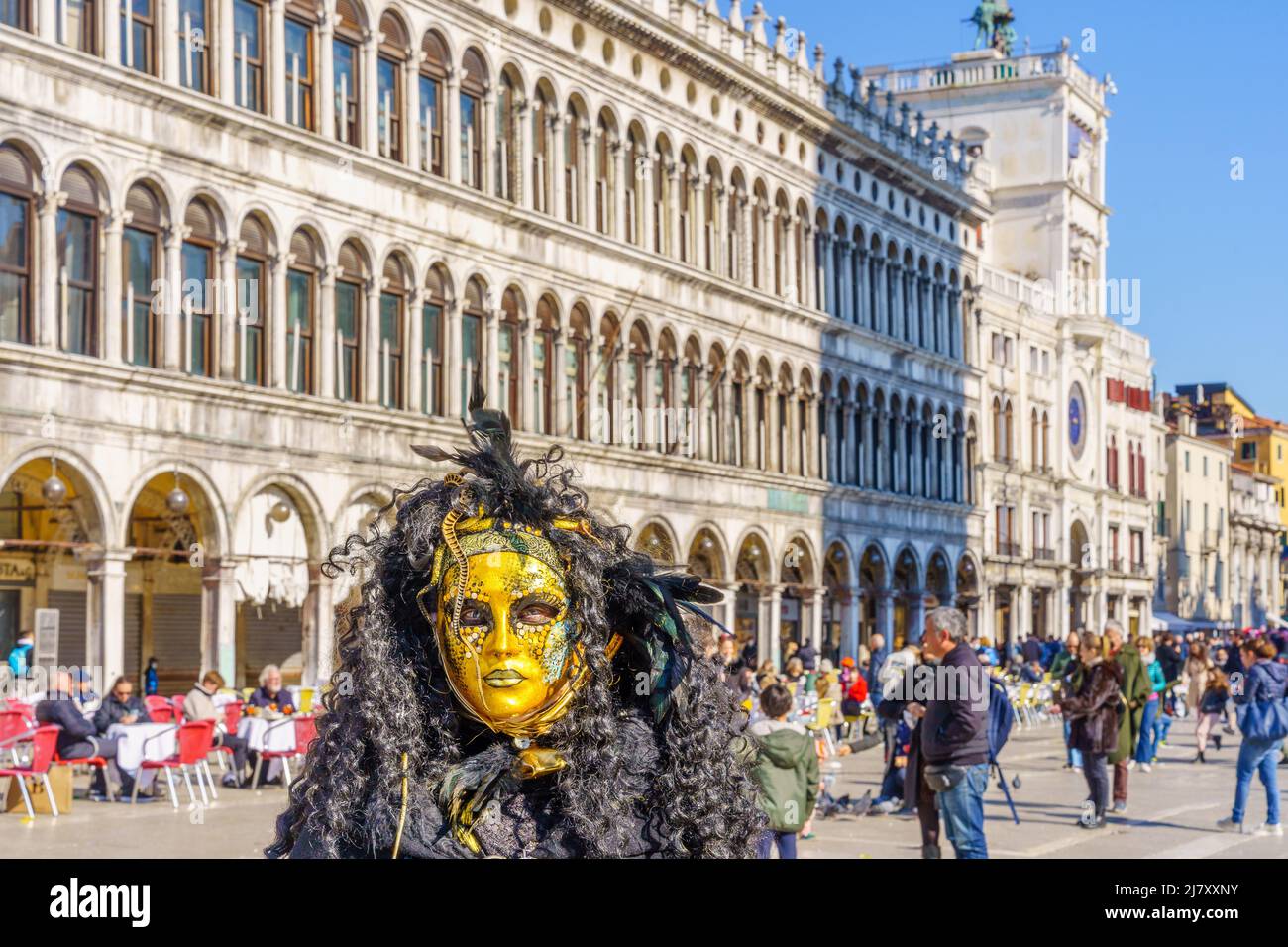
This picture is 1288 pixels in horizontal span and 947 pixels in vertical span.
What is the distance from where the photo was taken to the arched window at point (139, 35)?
24.8m

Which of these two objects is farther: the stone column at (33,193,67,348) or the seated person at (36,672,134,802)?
the stone column at (33,193,67,348)

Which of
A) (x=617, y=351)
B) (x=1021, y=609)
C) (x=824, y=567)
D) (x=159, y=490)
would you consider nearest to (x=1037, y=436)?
(x=1021, y=609)

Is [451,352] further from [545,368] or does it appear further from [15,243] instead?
[15,243]

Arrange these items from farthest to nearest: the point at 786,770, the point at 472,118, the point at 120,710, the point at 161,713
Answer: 1. the point at 472,118
2. the point at 161,713
3. the point at 120,710
4. the point at 786,770

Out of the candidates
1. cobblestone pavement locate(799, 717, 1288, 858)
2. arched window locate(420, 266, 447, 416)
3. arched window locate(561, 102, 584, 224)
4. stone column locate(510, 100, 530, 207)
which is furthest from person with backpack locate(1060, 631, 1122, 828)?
arched window locate(561, 102, 584, 224)

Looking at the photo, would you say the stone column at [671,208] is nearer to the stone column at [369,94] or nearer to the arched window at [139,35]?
the stone column at [369,94]

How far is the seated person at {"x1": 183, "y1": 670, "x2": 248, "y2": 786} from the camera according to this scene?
59.5 ft

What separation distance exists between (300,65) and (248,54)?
123 centimetres

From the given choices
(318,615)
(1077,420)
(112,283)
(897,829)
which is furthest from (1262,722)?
(1077,420)

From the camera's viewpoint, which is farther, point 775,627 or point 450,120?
point 775,627

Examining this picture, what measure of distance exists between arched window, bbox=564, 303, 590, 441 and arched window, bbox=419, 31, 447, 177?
14.5ft

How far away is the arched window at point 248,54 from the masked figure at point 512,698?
24.9m

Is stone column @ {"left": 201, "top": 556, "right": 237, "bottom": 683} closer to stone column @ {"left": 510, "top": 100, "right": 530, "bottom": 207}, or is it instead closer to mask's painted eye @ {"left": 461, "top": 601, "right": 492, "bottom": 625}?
stone column @ {"left": 510, "top": 100, "right": 530, "bottom": 207}

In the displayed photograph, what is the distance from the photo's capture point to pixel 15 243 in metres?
23.2
